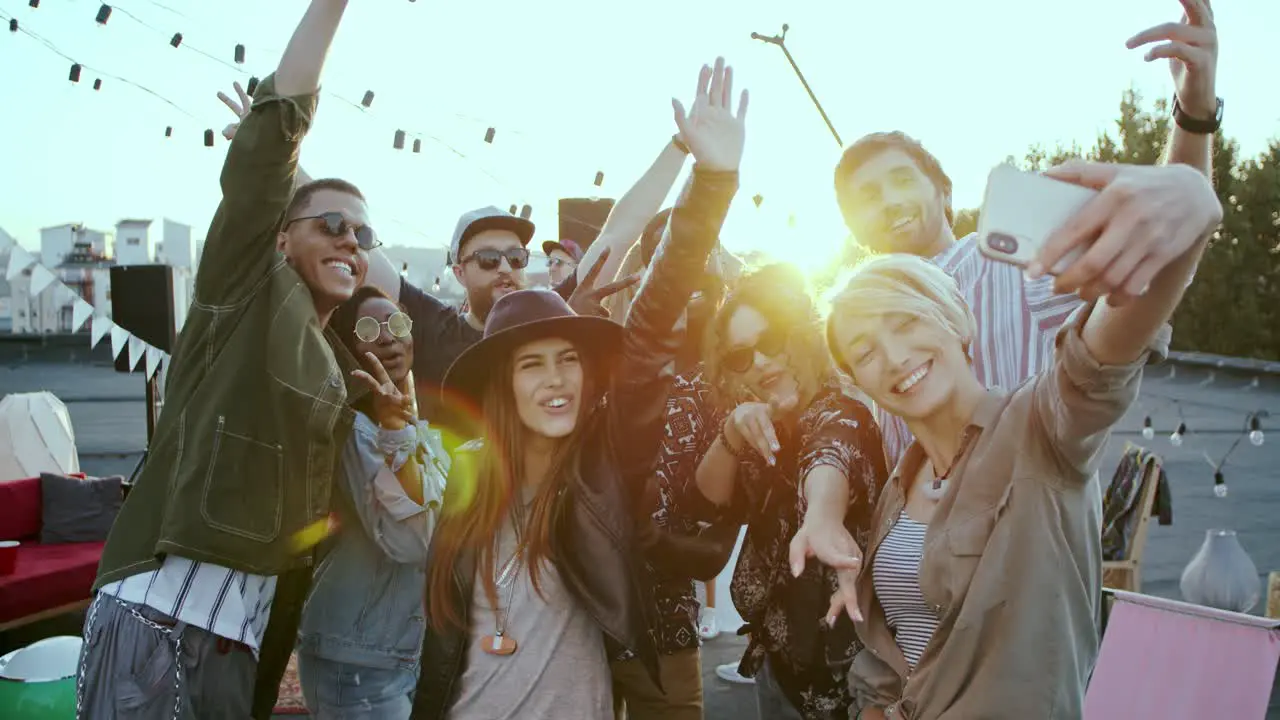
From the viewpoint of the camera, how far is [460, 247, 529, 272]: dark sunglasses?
3.79m

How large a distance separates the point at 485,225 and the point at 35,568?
16.9ft

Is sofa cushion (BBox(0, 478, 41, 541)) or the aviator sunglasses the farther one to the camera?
sofa cushion (BBox(0, 478, 41, 541))

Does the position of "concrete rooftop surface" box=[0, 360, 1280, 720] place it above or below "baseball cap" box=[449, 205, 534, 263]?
below

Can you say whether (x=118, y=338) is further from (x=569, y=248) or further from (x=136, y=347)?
(x=569, y=248)

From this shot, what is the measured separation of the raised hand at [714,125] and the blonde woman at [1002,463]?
1.42 ft

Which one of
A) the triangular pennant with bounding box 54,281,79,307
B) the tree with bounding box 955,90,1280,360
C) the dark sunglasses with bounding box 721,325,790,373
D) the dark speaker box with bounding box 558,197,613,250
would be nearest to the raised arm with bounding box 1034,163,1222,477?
the dark sunglasses with bounding box 721,325,790,373

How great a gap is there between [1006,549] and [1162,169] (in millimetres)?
716

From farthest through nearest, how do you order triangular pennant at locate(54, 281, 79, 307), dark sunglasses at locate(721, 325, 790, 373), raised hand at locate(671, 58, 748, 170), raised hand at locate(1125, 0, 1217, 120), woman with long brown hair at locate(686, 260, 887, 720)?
1. triangular pennant at locate(54, 281, 79, 307)
2. dark sunglasses at locate(721, 325, 790, 373)
3. woman with long brown hair at locate(686, 260, 887, 720)
4. raised hand at locate(671, 58, 748, 170)
5. raised hand at locate(1125, 0, 1217, 120)

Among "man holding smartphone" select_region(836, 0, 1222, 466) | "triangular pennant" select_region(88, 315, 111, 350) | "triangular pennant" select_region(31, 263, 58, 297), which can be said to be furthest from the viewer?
"triangular pennant" select_region(88, 315, 111, 350)

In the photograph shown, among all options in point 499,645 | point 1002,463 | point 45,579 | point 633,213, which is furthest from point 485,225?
point 45,579

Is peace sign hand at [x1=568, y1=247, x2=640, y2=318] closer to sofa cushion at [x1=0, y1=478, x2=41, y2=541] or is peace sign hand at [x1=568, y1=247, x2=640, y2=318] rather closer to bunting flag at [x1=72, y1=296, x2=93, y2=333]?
sofa cushion at [x1=0, y1=478, x2=41, y2=541]

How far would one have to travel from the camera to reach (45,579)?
6.54 meters

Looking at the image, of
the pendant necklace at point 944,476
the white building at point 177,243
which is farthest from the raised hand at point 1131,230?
the white building at point 177,243

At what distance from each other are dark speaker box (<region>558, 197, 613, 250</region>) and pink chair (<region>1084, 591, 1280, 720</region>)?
183 inches
